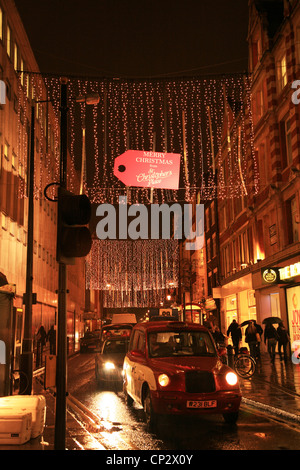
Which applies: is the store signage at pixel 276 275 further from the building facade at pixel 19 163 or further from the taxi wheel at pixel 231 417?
the taxi wheel at pixel 231 417

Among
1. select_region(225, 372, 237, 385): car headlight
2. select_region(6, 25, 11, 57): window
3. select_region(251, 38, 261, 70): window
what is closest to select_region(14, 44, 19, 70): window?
select_region(6, 25, 11, 57): window

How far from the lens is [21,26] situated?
1038 inches

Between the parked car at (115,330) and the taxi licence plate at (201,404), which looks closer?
the taxi licence plate at (201,404)

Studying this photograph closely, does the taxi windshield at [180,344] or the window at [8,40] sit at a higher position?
the window at [8,40]

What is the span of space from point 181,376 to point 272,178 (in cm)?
1791

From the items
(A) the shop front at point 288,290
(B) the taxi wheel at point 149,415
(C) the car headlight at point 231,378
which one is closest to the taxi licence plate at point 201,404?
(C) the car headlight at point 231,378

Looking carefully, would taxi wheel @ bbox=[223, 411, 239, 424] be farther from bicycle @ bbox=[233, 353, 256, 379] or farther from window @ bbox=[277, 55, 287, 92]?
window @ bbox=[277, 55, 287, 92]

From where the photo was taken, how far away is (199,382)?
8.77 m

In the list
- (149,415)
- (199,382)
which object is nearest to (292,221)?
(199,382)

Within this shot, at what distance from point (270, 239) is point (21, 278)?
13.6 m

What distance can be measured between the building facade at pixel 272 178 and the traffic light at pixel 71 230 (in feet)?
53.3

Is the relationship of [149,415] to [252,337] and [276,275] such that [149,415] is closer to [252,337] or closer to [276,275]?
[252,337]

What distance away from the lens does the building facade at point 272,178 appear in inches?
884
